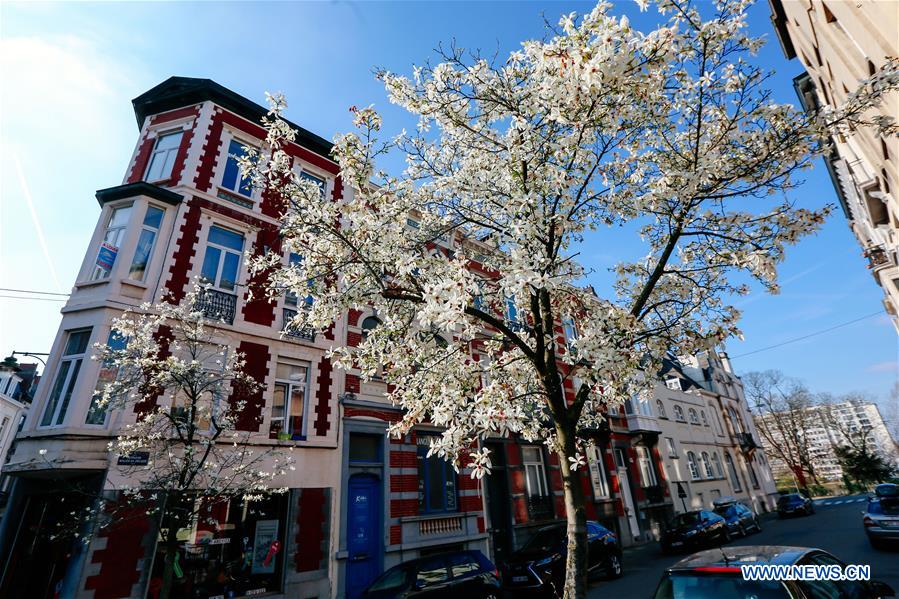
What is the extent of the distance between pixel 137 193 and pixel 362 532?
11958 millimetres

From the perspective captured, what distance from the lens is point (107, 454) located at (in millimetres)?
9477

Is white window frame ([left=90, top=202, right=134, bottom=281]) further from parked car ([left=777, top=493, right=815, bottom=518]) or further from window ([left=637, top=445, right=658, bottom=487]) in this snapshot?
parked car ([left=777, top=493, right=815, bottom=518])

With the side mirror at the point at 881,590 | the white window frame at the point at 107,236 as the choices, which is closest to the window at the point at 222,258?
the white window frame at the point at 107,236

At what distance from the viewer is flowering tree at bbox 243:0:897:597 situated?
559 cm

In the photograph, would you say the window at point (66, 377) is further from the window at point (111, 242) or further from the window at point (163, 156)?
the window at point (163, 156)

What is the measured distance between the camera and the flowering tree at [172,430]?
768 cm

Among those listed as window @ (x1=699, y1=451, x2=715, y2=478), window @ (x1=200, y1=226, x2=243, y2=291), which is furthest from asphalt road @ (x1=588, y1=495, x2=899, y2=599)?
window @ (x1=200, y1=226, x2=243, y2=291)

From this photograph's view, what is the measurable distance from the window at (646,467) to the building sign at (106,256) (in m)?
26.4

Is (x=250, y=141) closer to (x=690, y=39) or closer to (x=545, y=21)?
(x=545, y=21)

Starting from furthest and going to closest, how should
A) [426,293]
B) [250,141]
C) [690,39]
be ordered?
[250,141], [690,39], [426,293]

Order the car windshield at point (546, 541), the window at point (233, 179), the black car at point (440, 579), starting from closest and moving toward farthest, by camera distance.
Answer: the black car at point (440, 579), the car windshield at point (546, 541), the window at point (233, 179)

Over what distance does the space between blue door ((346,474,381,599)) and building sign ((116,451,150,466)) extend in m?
5.40

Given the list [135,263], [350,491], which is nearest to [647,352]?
[350,491]

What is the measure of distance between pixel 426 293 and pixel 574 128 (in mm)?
3336
